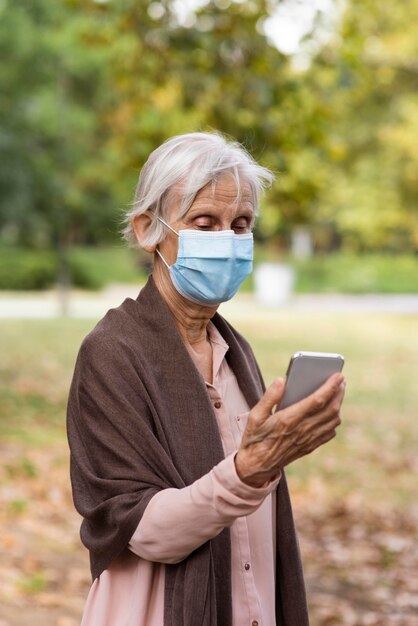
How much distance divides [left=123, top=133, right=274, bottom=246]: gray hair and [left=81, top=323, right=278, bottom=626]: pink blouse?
0.37 m

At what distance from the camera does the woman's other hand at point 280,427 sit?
2.03 meters

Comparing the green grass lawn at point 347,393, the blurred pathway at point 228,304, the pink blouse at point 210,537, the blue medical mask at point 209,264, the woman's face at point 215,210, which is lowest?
the blurred pathway at point 228,304

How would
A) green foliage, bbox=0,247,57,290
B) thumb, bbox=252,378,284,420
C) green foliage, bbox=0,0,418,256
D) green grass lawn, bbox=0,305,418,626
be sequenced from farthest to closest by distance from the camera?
green foliage, bbox=0,247,57,290, green foliage, bbox=0,0,418,256, green grass lawn, bbox=0,305,418,626, thumb, bbox=252,378,284,420

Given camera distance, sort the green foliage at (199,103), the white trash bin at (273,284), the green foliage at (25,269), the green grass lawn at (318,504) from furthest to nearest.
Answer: the green foliage at (25,269) < the white trash bin at (273,284) < the green foliage at (199,103) < the green grass lawn at (318,504)

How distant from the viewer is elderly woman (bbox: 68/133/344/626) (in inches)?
82.9

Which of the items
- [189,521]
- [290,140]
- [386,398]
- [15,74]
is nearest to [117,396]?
[189,521]

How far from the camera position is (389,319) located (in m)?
30.5

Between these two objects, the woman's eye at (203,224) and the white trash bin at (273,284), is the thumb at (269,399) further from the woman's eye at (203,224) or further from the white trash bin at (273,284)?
the white trash bin at (273,284)

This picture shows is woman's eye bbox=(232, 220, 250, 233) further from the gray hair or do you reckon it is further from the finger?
the finger

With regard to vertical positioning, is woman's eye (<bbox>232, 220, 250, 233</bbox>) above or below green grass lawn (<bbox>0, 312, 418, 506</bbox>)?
above

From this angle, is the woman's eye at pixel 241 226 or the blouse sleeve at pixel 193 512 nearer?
the blouse sleeve at pixel 193 512

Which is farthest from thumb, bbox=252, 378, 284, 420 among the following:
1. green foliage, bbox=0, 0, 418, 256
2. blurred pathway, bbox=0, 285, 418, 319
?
blurred pathway, bbox=0, 285, 418, 319

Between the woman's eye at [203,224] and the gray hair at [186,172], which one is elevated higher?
the gray hair at [186,172]

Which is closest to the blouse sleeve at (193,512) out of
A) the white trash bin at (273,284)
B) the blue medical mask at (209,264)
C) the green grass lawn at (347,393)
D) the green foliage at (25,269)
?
the blue medical mask at (209,264)
